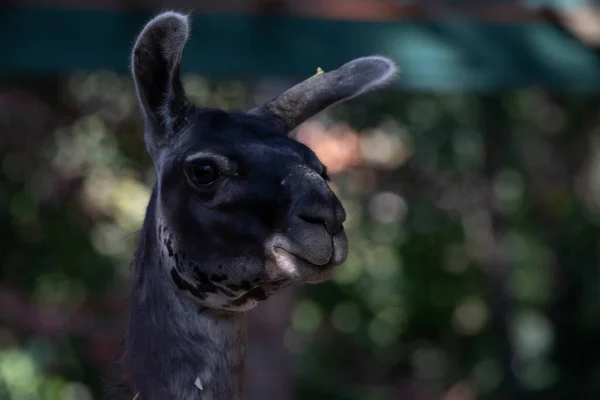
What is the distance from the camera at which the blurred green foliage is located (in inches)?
328

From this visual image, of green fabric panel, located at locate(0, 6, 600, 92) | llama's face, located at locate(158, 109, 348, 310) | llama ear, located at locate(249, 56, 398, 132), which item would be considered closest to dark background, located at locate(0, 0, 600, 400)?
green fabric panel, located at locate(0, 6, 600, 92)

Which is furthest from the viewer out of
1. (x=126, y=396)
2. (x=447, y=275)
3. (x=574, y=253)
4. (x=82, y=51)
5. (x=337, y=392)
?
(x=447, y=275)

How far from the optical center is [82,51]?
6.14 meters

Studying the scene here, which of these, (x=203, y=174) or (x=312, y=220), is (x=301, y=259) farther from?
(x=203, y=174)

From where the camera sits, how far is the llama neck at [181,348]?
112 inches

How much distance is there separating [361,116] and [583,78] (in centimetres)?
227

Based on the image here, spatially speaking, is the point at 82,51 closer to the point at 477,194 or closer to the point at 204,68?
the point at 204,68

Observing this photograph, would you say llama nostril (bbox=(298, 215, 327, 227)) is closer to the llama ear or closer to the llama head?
the llama head

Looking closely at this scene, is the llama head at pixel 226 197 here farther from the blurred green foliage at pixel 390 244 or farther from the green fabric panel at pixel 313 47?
the blurred green foliage at pixel 390 244

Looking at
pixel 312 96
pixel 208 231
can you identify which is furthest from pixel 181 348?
pixel 312 96

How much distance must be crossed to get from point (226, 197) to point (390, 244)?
27.1ft

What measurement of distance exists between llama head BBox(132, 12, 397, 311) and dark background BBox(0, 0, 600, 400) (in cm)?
323

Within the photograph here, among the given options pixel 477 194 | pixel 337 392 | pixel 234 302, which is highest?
pixel 234 302

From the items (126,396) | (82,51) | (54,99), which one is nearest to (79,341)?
(54,99)
